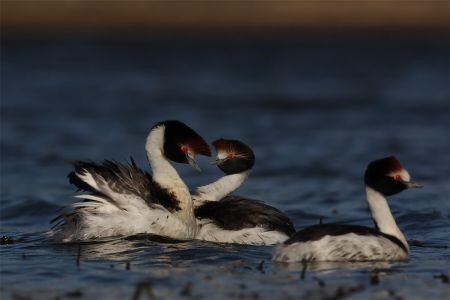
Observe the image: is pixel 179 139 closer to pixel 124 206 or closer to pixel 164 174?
pixel 164 174

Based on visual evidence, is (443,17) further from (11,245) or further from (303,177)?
(11,245)

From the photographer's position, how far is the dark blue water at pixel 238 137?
32.5 ft

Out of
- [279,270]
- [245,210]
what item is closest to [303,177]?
[245,210]

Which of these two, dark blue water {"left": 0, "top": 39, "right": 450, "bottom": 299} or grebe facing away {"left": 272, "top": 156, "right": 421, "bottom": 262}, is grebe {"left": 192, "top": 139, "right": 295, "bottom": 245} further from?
grebe facing away {"left": 272, "top": 156, "right": 421, "bottom": 262}

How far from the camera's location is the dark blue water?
9.90m

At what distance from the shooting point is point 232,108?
2725 centimetres

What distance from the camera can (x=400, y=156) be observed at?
2008cm

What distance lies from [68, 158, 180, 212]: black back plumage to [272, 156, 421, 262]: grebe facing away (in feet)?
5.65

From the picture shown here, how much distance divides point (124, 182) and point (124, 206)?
233mm

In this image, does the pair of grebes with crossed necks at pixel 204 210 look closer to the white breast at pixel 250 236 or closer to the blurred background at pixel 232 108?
the white breast at pixel 250 236

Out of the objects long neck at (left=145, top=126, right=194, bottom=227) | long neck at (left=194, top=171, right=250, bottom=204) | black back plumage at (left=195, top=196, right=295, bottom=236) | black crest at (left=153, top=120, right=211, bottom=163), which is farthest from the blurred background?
long neck at (left=194, top=171, right=250, bottom=204)

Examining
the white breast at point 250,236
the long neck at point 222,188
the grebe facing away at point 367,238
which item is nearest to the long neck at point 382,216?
the grebe facing away at point 367,238

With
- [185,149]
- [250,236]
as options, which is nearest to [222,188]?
[185,149]

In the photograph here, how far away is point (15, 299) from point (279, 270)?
7.52 feet
